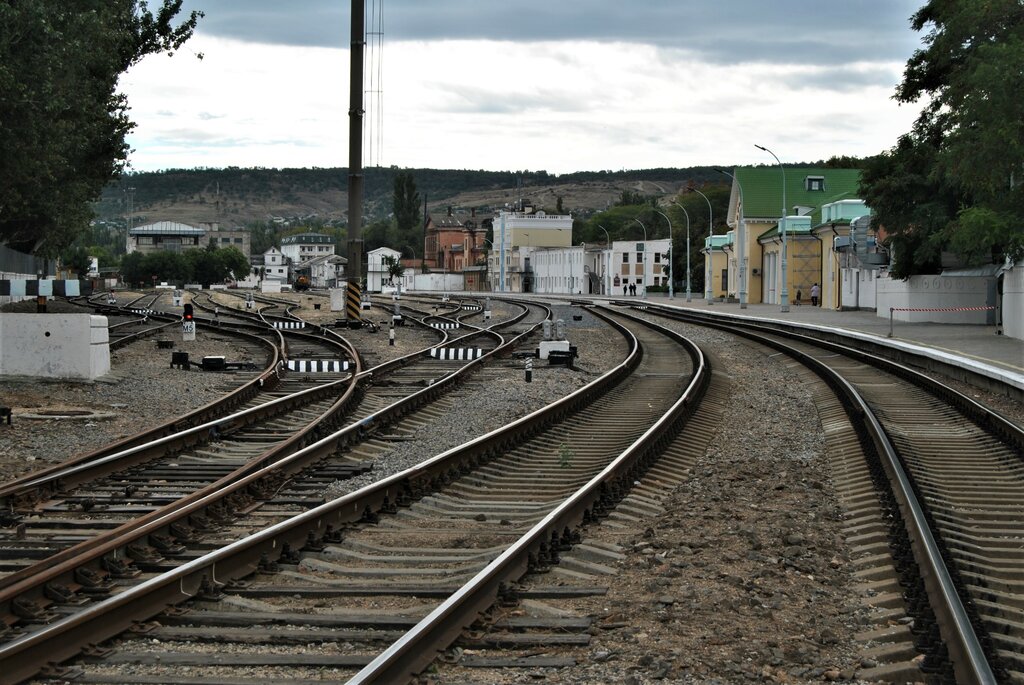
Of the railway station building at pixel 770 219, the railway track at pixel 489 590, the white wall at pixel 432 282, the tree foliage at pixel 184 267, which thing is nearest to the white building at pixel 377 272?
the white wall at pixel 432 282

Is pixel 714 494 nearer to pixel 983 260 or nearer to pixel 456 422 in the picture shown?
pixel 456 422

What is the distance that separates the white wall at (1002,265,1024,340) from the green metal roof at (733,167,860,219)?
5107 centimetres

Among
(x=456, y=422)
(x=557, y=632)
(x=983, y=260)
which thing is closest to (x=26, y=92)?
(x=456, y=422)

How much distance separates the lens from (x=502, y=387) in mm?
21266

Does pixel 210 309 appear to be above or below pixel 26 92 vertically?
below

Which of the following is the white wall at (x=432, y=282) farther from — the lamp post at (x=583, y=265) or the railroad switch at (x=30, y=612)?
the railroad switch at (x=30, y=612)

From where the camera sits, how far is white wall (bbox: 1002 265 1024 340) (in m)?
33.4

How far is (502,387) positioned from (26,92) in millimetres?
10790

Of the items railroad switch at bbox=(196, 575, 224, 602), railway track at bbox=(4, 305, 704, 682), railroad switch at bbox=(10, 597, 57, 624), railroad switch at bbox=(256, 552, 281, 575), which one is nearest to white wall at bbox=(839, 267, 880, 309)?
railway track at bbox=(4, 305, 704, 682)

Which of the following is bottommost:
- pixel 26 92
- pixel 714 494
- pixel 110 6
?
pixel 714 494

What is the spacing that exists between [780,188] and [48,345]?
74.1 metres

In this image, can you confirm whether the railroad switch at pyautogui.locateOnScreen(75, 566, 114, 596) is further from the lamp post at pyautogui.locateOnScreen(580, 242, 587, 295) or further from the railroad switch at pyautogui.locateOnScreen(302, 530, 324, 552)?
the lamp post at pyautogui.locateOnScreen(580, 242, 587, 295)

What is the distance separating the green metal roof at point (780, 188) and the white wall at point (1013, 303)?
51.1m

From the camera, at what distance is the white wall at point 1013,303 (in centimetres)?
3344
